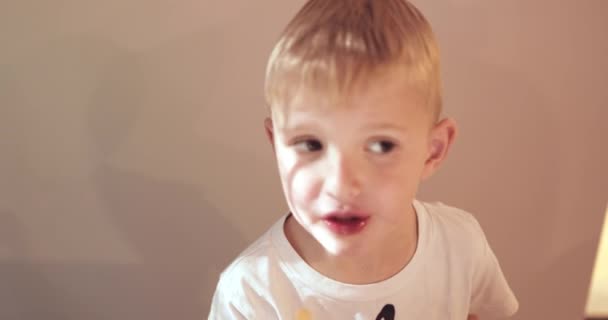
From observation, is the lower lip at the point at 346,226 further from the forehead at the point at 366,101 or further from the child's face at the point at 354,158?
the forehead at the point at 366,101

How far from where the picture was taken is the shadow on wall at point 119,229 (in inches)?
33.0

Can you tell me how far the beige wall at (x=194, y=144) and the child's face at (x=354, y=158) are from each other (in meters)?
0.27

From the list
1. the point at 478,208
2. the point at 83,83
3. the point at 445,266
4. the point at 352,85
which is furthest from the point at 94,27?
the point at 478,208

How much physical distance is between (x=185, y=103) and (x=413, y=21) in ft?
1.29

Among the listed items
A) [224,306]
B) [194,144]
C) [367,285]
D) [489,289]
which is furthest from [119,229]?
[489,289]

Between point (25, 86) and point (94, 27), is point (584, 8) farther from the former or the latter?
point (25, 86)

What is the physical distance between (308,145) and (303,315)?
216 millimetres

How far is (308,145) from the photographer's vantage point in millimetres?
586

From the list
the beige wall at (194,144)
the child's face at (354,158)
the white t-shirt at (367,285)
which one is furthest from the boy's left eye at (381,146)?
the beige wall at (194,144)

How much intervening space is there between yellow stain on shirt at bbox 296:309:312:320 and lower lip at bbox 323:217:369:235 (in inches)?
5.6

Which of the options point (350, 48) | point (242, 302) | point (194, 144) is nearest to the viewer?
point (350, 48)

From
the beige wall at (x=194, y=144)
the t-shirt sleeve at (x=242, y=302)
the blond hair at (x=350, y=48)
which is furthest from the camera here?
the beige wall at (x=194, y=144)

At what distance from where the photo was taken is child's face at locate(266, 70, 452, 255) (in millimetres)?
552

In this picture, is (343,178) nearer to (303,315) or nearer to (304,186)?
(304,186)
